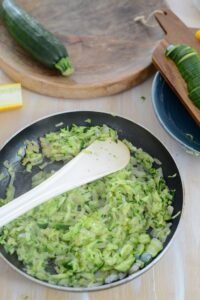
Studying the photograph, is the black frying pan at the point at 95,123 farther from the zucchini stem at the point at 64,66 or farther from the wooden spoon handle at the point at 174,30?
the wooden spoon handle at the point at 174,30

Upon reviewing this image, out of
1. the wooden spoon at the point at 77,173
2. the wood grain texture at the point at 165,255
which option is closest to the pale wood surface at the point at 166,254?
the wood grain texture at the point at 165,255

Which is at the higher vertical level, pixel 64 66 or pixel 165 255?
pixel 64 66

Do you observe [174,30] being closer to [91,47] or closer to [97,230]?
[91,47]

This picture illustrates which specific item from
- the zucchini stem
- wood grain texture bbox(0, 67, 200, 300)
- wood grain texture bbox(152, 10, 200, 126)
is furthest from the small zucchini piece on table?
the zucchini stem

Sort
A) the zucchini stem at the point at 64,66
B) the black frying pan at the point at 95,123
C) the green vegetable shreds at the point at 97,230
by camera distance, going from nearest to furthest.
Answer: the green vegetable shreds at the point at 97,230, the black frying pan at the point at 95,123, the zucchini stem at the point at 64,66

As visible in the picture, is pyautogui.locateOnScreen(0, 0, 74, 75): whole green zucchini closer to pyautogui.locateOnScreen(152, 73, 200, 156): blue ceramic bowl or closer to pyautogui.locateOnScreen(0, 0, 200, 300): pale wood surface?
pyautogui.locateOnScreen(0, 0, 200, 300): pale wood surface

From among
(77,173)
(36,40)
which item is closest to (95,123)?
(77,173)

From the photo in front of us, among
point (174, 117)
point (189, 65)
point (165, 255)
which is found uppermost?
point (189, 65)

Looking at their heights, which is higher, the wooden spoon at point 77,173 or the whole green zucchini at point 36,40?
the whole green zucchini at point 36,40
